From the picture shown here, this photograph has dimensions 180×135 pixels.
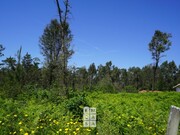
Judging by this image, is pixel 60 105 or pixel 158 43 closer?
pixel 60 105

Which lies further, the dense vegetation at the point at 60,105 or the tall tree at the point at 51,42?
the tall tree at the point at 51,42

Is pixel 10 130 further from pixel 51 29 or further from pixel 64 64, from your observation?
pixel 51 29

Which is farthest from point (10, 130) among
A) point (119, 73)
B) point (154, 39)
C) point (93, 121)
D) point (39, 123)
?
point (119, 73)

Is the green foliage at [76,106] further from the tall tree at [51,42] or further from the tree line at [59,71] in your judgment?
the tall tree at [51,42]

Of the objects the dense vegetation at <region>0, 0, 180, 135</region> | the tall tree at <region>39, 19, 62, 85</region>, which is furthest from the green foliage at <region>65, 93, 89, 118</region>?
the tall tree at <region>39, 19, 62, 85</region>

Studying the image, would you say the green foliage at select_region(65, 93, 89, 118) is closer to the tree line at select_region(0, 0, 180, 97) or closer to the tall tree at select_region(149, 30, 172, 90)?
the tree line at select_region(0, 0, 180, 97)

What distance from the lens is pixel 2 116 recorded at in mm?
8336

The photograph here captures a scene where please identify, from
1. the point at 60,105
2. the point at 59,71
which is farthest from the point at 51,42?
the point at 60,105

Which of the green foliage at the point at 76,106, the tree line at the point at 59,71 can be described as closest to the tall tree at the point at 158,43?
the tree line at the point at 59,71

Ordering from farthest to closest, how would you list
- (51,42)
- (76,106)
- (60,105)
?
1. (51,42)
2. (60,105)
3. (76,106)

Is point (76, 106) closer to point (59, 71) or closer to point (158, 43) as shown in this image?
point (59, 71)

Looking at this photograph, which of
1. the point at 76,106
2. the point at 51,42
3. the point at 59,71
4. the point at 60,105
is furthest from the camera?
the point at 51,42

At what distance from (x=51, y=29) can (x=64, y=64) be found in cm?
1982

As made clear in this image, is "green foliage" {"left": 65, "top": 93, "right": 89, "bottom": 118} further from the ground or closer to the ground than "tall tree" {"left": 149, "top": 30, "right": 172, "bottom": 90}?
closer to the ground
